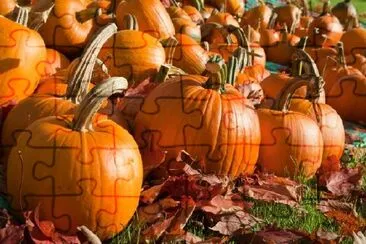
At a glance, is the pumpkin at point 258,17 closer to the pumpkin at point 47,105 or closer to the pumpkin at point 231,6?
the pumpkin at point 231,6

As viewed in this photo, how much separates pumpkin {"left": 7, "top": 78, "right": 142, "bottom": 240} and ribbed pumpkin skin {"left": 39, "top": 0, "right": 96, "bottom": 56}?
5.19 feet

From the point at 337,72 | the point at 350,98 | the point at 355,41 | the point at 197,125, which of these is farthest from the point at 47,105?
the point at 355,41

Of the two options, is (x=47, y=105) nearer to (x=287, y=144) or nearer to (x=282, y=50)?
(x=287, y=144)

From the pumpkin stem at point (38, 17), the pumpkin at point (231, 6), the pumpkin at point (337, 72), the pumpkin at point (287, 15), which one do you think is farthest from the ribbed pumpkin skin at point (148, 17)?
the pumpkin at point (287, 15)

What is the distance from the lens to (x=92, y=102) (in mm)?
2277

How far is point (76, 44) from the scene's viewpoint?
3.96 metres

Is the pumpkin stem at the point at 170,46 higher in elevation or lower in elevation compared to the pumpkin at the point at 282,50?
higher

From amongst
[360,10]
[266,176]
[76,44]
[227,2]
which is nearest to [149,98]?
[266,176]

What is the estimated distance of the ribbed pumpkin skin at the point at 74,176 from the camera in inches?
89.9

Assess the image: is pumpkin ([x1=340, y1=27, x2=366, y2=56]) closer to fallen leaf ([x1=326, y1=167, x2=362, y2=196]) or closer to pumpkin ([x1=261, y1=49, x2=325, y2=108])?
pumpkin ([x1=261, y1=49, x2=325, y2=108])

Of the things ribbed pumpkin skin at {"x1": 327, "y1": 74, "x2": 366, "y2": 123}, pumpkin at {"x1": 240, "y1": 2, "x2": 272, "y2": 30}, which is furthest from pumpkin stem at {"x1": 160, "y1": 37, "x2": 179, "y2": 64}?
pumpkin at {"x1": 240, "y1": 2, "x2": 272, "y2": 30}

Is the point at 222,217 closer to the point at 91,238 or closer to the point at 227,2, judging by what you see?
the point at 91,238

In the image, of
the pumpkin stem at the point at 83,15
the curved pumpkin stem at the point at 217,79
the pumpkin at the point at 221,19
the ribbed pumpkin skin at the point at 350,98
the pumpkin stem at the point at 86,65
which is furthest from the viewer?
the pumpkin at the point at 221,19

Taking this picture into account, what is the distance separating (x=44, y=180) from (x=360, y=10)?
15.8 m
